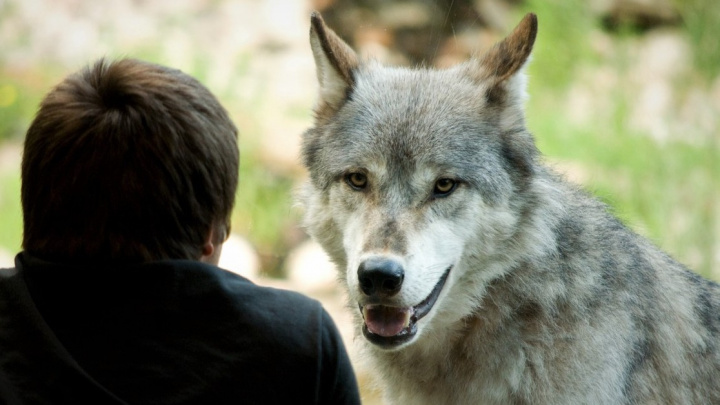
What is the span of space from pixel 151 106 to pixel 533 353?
4.34 ft

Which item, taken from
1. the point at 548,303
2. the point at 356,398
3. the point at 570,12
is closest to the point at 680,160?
the point at 570,12

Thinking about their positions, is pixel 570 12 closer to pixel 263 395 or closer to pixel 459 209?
pixel 459 209

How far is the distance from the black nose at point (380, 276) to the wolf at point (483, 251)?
5 centimetres

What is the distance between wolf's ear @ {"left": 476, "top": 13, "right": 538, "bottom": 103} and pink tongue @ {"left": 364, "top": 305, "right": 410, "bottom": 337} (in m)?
0.67

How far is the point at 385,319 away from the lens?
80.5 inches

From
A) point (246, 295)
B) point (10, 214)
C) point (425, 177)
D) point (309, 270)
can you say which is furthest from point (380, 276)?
point (10, 214)

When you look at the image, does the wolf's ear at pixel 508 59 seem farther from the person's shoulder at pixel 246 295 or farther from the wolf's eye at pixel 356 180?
the person's shoulder at pixel 246 295

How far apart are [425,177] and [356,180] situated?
0.20m

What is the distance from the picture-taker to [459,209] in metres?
2.16

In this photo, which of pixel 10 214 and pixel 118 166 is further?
pixel 10 214

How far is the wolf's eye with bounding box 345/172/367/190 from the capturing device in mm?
2211

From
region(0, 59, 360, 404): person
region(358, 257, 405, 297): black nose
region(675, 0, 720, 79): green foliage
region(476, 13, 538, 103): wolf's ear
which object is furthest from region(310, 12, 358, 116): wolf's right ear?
region(675, 0, 720, 79): green foliage

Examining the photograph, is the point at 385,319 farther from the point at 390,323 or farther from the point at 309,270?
the point at 309,270

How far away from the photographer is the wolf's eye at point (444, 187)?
2.17 meters
